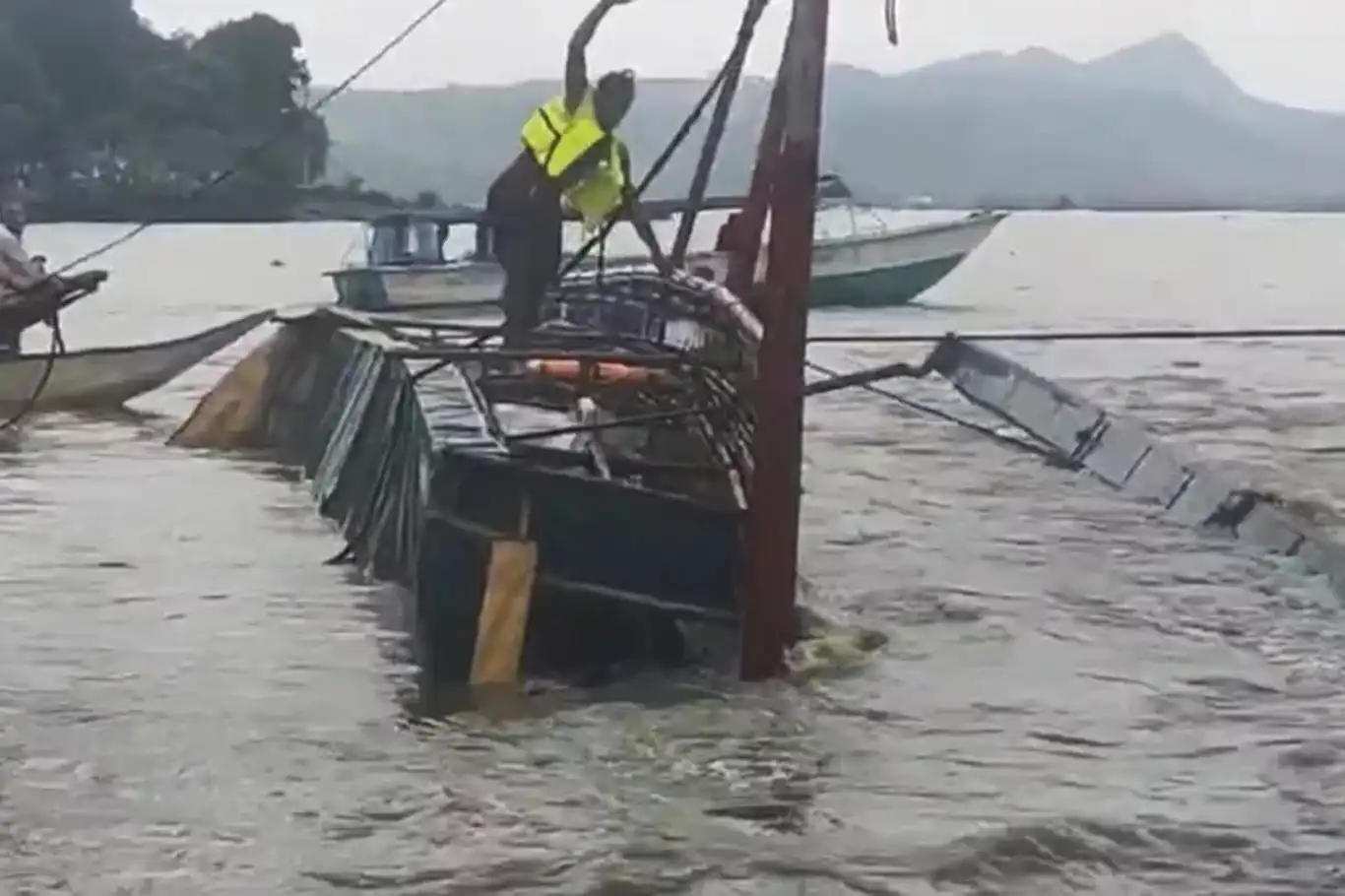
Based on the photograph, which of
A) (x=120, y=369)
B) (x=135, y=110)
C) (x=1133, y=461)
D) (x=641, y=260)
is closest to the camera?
(x=1133, y=461)

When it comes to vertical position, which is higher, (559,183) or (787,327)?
(559,183)

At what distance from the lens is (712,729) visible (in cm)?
1059

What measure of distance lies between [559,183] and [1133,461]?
6.41 m

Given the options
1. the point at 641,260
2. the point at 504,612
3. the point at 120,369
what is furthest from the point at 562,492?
the point at 641,260

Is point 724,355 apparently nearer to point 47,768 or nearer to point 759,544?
point 759,544

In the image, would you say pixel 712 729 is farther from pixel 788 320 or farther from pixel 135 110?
pixel 135 110

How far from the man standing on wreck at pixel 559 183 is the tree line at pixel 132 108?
86.8 m

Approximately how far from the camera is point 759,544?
10883mm

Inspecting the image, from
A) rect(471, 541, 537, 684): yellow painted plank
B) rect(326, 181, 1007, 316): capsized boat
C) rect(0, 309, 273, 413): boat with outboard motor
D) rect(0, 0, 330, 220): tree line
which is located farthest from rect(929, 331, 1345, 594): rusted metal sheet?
rect(0, 0, 330, 220): tree line

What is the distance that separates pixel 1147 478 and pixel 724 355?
21.2 feet

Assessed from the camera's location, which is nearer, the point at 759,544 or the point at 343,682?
the point at 759,544

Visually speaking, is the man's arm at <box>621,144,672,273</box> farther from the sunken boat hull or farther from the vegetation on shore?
the vegetation on shore

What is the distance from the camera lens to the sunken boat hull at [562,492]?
10.7m

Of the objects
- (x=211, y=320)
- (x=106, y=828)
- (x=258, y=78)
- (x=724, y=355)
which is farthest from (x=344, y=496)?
(x=258, y=78)
